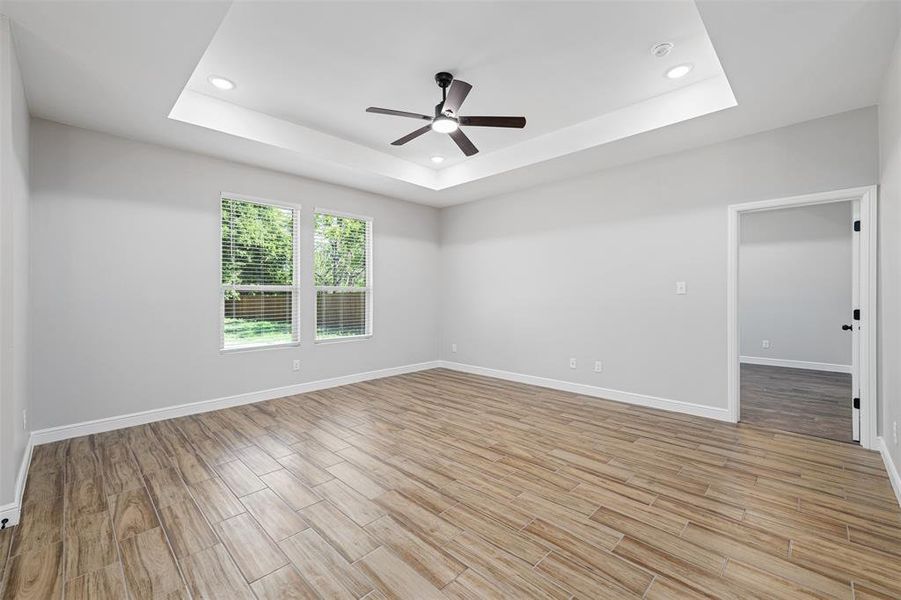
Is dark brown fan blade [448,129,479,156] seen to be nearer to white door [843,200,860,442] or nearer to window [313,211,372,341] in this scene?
window [313,211,372,341]

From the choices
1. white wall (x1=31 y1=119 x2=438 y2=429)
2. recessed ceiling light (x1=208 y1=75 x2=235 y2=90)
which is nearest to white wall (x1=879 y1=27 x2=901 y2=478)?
recessed ceiling light (x1=208 y1=75 x2=235 y2=90)

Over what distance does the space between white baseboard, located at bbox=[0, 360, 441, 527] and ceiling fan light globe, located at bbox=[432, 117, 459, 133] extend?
349 centimetres

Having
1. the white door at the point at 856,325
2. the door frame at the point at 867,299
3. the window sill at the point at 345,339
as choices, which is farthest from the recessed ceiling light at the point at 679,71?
the window sill at the point at 345,339

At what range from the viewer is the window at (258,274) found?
4363 millimetres

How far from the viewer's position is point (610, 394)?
4633 millimetres

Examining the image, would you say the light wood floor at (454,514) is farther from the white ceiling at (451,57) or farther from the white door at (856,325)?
the white ceiling at (451,57)

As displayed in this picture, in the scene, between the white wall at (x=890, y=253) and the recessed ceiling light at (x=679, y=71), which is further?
the recessed ceiling light at (x=679, y=71)

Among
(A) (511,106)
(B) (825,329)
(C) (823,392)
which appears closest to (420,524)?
(A) (511,106)

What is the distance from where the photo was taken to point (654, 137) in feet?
12.2

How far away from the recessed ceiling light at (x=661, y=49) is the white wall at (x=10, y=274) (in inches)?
155

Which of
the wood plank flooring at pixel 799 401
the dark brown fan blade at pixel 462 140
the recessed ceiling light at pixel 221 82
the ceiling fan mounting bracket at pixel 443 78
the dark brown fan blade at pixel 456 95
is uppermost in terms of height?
the recessed ceiling light at pixel 221 82

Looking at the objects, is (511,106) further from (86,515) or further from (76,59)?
(86,515)

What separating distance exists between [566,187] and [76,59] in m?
4.65

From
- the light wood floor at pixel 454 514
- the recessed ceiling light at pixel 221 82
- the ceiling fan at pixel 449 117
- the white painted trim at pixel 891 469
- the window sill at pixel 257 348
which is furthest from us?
the window sill at pixel 257 348
